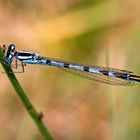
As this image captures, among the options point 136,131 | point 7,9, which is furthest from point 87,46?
point 136,131

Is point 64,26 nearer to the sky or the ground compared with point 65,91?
nearer to the sky

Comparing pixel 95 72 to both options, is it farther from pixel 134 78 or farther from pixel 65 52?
pixel 65 52

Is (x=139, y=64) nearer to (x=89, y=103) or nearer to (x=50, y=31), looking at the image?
(x=89, y=103)

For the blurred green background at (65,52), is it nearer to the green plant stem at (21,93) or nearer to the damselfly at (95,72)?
the damselfly at (95,72)

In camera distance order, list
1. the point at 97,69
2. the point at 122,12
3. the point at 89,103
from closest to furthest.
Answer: the point at 97,69 → the point at 89,103 → the point at 122,12

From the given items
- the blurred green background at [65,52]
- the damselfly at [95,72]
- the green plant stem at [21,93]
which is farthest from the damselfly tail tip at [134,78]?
the green plant stem at [21,93]

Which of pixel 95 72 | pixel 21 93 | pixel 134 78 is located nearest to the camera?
pixel 21 93

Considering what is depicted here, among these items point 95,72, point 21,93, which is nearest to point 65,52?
point 95,72

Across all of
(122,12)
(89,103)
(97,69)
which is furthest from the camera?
(122,12)
